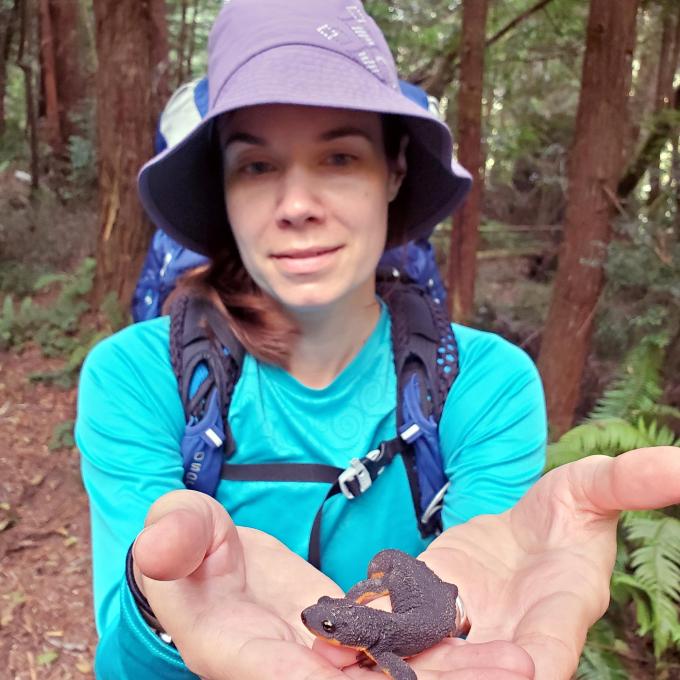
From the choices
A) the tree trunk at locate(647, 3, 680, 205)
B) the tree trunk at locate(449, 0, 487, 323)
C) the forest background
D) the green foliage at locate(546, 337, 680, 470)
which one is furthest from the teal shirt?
the tree trunk at locate(647, 3, 680, 205)

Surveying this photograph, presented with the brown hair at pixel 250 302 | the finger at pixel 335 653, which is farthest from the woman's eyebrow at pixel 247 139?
the finger at pixel 335 653

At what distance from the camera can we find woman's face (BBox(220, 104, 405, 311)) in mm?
1828

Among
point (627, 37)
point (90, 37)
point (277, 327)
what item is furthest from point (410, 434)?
point (90, 37)

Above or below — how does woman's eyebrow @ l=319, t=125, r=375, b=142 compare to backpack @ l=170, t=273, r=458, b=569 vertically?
above

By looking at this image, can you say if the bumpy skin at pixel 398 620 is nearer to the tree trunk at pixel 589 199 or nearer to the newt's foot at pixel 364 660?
the newt's foot at pixel 364 660

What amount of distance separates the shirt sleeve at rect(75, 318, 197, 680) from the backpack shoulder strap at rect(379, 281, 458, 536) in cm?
69

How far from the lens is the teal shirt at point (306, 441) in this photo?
1833 millimetres

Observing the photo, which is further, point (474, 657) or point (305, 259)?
point (305, 259)

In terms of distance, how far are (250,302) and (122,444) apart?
2.02 feet

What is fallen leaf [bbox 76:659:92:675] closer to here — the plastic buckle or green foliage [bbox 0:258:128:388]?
the plastic buckle

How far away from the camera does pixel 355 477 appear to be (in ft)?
6.43

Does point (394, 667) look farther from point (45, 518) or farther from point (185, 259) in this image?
point (45, 518)

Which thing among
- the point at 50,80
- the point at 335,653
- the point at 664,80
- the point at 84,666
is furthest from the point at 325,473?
the point at 50,80

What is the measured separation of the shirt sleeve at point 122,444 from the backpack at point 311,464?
51mm
